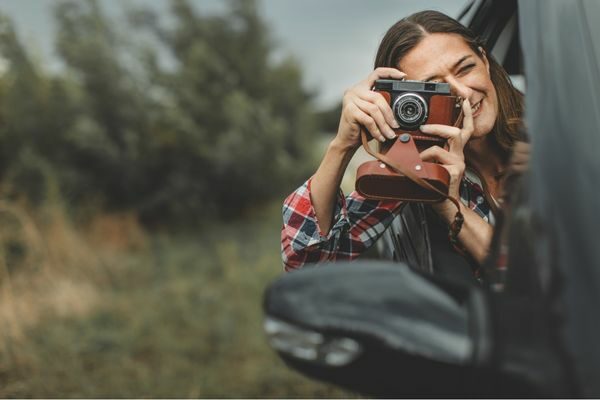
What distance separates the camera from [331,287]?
60 cm

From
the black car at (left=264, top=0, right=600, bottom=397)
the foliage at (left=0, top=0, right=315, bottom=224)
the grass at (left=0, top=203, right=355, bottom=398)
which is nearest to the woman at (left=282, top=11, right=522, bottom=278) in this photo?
the black car at (left=264, top=0, right=600, bottom=397)

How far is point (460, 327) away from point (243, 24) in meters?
10.6

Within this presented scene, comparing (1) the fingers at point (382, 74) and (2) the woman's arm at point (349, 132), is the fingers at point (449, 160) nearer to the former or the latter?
(2) the woman's arm at point (349, 132)

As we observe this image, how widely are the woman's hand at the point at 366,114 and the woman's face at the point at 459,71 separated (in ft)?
0.46

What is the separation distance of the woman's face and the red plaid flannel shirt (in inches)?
6.4

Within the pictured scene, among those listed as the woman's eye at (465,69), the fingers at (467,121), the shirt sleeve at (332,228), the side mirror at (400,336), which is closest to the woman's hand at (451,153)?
the fingers at (467,121)

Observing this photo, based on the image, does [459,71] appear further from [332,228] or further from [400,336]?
[400,336]

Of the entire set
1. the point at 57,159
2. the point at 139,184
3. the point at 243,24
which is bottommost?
the point at 139,184

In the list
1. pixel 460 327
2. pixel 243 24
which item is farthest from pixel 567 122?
pixel 243 24

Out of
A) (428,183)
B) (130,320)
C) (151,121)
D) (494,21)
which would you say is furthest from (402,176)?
(151,121)

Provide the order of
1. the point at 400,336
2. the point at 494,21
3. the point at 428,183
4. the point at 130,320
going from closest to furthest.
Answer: the point at 400,336 → the point at 428,183 → the point at 494,21 → the point at 130,320

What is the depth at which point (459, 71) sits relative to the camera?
1.28 meters

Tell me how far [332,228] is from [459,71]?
50cm

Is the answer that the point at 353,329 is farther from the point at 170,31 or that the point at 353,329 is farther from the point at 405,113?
the point at 170,31
